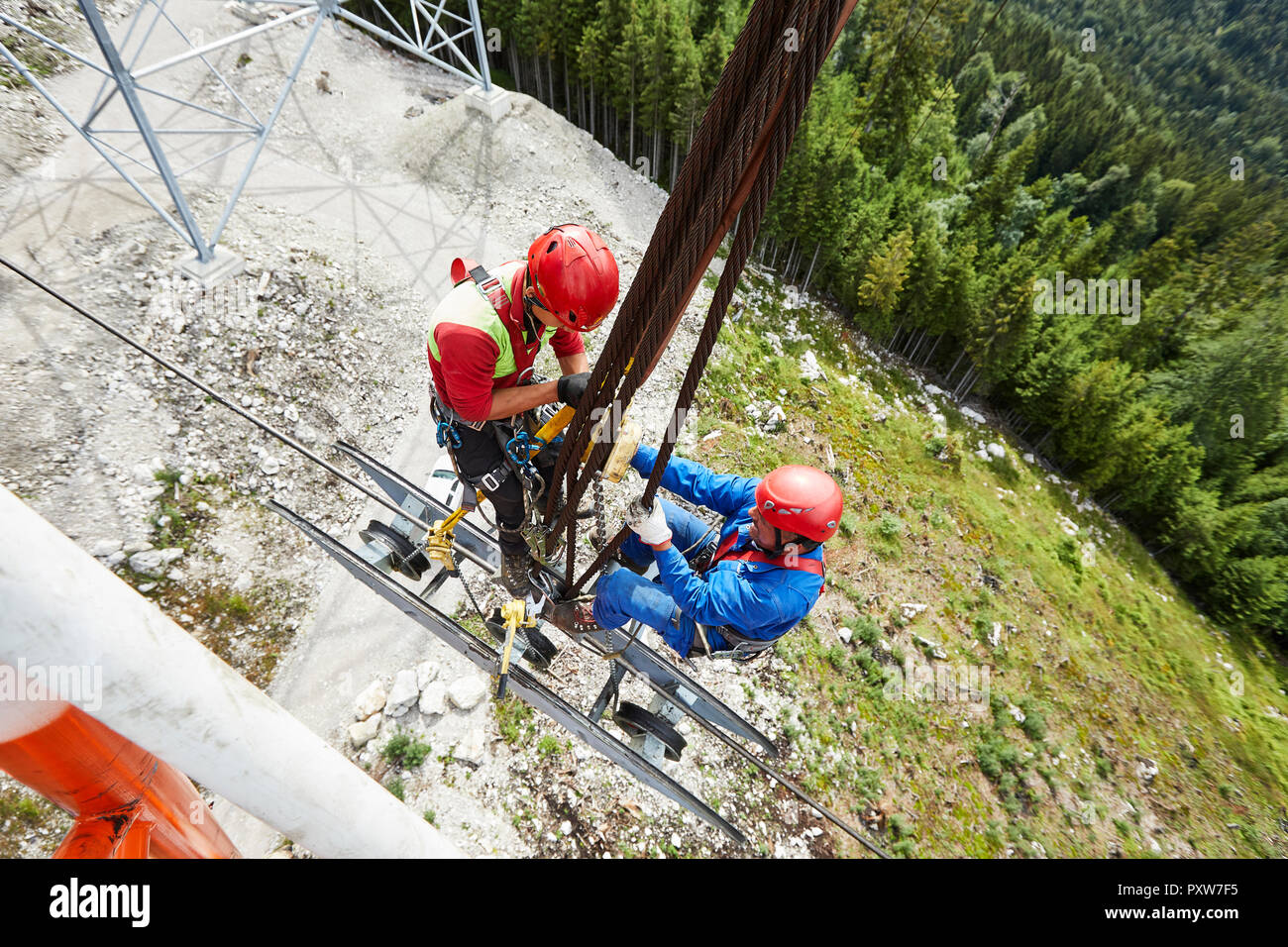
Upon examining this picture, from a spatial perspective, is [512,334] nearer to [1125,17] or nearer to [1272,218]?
[1272,218]

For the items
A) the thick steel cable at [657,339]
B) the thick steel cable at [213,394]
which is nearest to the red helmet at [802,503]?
the thick steel cable at [657,339]

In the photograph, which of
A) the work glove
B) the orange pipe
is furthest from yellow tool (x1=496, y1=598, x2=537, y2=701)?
the orange pipe

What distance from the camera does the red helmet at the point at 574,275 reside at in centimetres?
332

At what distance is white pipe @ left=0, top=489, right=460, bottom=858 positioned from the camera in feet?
5.11

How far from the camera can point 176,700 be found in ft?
6.18

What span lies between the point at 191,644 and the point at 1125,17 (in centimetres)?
13528

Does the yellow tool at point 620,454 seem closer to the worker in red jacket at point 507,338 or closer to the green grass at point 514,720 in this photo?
the worker in red jacket at point 507,338

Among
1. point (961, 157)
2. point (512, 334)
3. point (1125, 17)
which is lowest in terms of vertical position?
point (512, 334)

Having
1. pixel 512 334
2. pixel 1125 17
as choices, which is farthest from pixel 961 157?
pixel 1125 17

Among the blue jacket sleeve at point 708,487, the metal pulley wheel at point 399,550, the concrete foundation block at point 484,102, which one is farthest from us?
the concrete foundation block at point 484,102

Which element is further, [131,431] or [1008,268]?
[1008,268]

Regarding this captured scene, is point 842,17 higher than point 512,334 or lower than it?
higher

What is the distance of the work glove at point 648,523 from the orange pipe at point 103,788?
8.64ft
